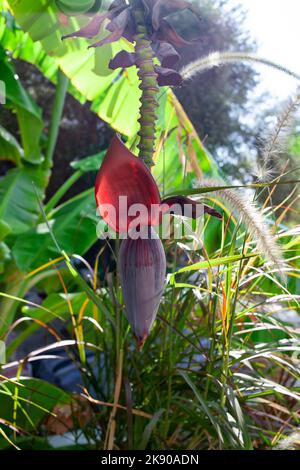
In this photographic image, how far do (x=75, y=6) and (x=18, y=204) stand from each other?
0.80m

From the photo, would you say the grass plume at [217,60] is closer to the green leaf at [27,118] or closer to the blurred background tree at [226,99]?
the green leaf at [27,118]

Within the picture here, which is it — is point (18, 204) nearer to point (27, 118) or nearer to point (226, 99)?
point (27, 118)

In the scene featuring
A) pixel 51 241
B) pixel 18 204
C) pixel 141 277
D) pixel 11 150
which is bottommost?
pixel 141 277

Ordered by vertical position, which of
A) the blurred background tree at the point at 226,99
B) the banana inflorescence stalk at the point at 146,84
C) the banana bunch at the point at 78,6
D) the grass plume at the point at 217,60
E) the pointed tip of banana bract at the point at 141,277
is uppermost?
the blurred background tree at the point at 226,99

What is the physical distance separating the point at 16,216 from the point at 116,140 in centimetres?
94

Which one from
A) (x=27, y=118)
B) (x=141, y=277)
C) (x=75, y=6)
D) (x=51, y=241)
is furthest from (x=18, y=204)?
(x=141, y=277)

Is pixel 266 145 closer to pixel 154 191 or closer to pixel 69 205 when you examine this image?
pixel 154 191

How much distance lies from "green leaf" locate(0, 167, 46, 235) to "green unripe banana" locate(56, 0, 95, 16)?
0.72 m

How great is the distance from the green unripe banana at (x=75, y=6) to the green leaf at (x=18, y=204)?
0.72 metres

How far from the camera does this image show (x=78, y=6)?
378 millimetres

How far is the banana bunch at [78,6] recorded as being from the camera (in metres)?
0.35

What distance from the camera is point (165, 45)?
0.76 ft

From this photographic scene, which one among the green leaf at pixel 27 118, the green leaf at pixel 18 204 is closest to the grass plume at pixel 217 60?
the green leaf at pixel 18 204

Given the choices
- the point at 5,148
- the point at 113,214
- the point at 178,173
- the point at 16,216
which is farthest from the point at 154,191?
the point at 5,148
